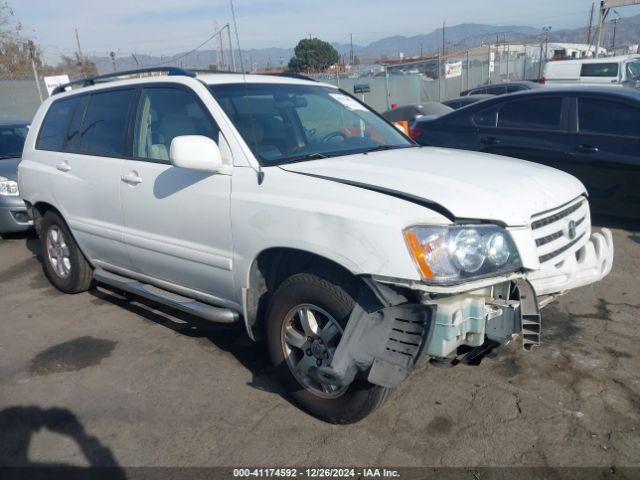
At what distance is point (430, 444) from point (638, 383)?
138 centimetres

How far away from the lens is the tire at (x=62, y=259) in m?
4.96

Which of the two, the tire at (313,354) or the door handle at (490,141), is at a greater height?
the door handle at (490,141)

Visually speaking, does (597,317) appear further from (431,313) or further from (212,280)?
(212,280)

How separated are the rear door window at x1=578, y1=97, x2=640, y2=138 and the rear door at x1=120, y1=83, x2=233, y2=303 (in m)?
4.56

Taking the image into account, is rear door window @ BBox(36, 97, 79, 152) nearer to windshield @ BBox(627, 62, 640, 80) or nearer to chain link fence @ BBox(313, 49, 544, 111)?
chain link fence @ BBox(313, 49, 544, 111)

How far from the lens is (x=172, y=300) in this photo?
376 centimetres

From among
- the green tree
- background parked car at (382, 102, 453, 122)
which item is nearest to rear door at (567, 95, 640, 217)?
background parked car at (382, 102, 453, 122)

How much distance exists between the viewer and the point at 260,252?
3080 mm

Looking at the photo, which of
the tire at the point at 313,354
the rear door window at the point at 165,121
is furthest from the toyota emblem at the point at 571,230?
the rear door window at the point at 165,121

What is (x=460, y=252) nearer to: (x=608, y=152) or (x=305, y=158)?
(x=305, y=158)

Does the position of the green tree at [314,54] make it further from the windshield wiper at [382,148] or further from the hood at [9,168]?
the windshield wiper at [382,148]

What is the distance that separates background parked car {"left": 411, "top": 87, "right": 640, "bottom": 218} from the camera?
19.0ft

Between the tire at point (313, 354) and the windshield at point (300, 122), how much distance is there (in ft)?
2.59

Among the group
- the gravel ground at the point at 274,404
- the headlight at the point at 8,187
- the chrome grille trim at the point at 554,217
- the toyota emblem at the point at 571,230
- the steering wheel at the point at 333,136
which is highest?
the steering wheel at the point at 333,136
